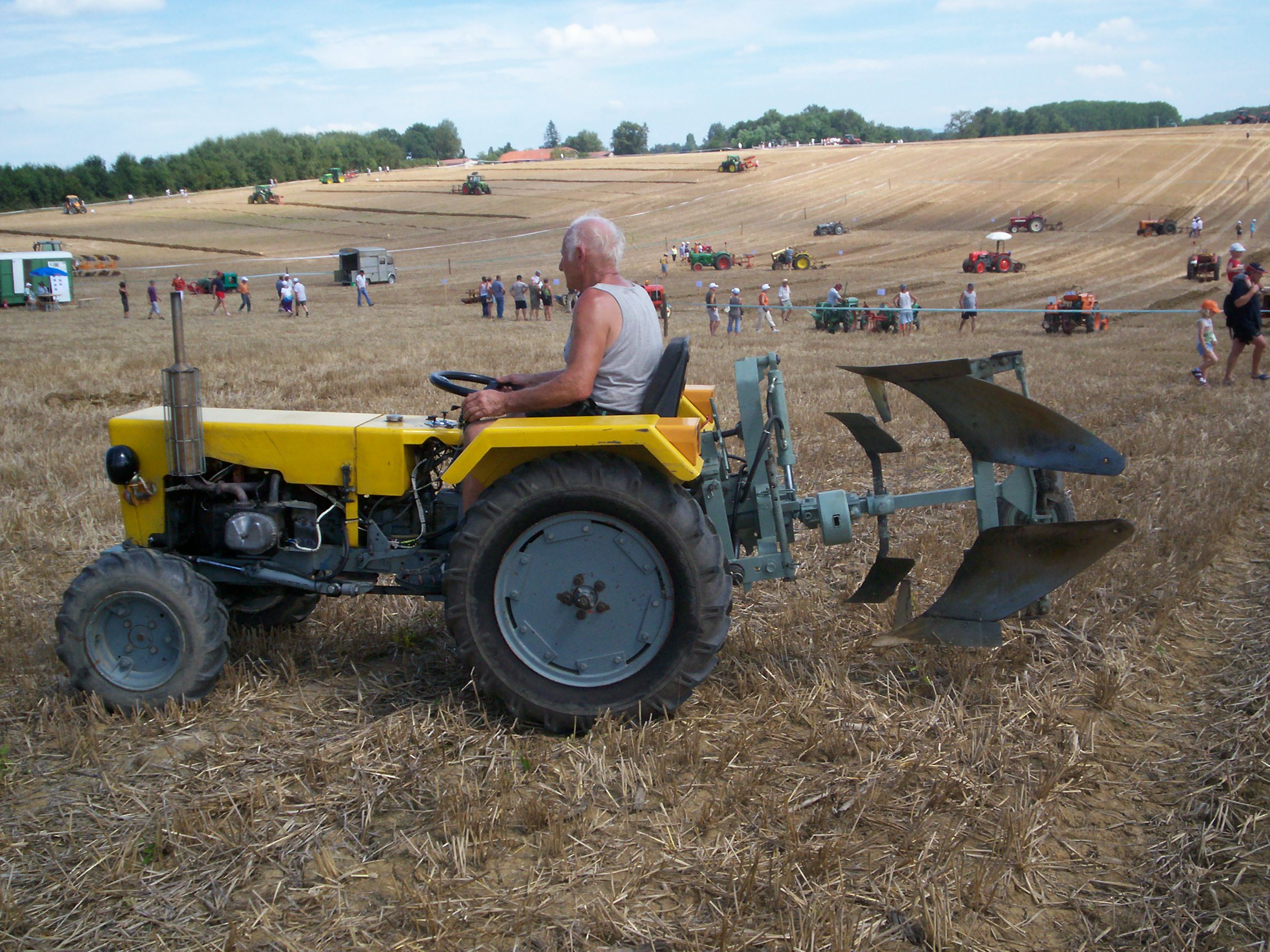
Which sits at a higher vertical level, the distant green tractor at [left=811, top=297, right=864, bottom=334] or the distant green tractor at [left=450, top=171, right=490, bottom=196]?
the distant green tractor at [left=450, top=171, right=490, bottom=196]

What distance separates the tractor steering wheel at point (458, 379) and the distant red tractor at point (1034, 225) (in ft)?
135

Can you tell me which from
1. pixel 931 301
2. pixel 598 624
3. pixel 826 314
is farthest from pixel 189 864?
pixel 931 301

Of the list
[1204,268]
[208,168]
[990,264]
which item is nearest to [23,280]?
[990,264]

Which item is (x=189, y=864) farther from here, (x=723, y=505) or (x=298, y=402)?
(x=298, y=402)

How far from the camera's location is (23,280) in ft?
111

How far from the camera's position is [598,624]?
3.36 m

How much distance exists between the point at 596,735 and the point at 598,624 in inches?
14.5

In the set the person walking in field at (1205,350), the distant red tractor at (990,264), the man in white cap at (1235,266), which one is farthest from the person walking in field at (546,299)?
the person walking in field at (1205,350)

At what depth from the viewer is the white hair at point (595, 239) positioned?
137 inches

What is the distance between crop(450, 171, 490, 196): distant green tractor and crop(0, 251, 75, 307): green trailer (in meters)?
34.7

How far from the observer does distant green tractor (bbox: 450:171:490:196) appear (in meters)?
65.5

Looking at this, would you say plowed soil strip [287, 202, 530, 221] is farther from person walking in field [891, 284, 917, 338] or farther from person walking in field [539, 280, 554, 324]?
person walking in field [891, 284, 917, 338]

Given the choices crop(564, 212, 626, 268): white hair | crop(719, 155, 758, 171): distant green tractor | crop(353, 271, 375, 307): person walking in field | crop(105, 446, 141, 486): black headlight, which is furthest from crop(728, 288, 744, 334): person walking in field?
crop(719, 155, 758, 171): distant green tractor

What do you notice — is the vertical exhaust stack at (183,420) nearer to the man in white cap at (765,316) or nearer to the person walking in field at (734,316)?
the man in white cap at (765,316)
